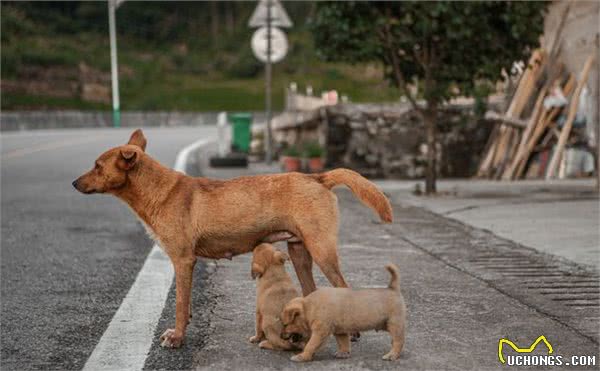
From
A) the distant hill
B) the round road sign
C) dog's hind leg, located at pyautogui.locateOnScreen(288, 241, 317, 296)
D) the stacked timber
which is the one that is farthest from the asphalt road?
the distant hill

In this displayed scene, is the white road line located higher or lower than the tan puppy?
lower

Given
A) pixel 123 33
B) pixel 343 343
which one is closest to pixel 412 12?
pixel 343 343

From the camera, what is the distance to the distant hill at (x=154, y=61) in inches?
2484

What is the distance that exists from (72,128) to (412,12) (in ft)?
93.0

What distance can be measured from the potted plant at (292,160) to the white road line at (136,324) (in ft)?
29.0

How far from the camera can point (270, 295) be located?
15.6 ft

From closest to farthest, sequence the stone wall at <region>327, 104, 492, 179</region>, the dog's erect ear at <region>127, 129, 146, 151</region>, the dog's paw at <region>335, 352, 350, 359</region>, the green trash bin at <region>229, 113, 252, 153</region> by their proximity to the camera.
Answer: the dog's paw at <region>335, 352, 350, 359</region> → the dog's erect ear at <region>127, 129, 146, 151</region> → the stone wall at <region>327, 104, 492, 179</region> → the green trash bin at <region>229, 113, 252, 153</region>

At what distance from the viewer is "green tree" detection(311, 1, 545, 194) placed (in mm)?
12312

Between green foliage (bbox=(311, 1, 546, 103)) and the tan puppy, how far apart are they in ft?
26.9

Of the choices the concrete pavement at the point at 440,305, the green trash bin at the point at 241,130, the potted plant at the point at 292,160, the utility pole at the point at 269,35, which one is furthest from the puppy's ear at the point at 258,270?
the green trash bin at the point at 241,130

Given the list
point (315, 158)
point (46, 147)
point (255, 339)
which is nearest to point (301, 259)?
point (255, 339)

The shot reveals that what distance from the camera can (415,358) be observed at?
14.9 feet

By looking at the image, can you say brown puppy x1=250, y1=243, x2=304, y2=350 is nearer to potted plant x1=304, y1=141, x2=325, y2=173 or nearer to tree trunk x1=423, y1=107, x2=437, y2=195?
tree trunk x1=423, y1=107, x2=437, y2=195

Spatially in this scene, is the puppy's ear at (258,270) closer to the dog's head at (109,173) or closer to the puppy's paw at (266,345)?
the puppy's paw at (266,345)
